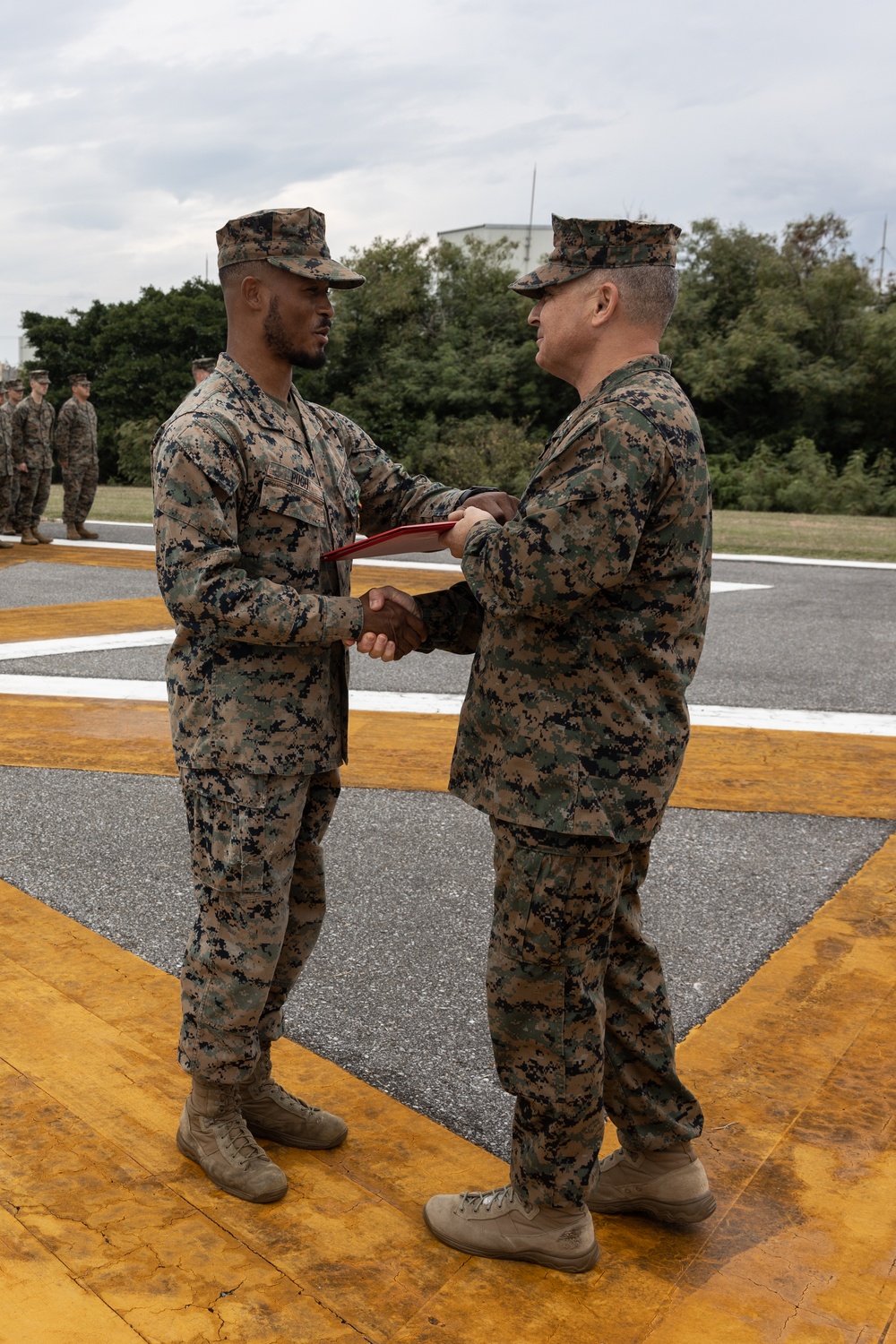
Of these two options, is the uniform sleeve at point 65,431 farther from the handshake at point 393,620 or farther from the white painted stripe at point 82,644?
the handshake at point 393,620

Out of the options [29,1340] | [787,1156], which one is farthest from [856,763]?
[29,1340]

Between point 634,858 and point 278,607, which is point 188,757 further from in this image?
point 634,858

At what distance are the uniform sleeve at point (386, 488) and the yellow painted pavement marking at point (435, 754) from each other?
7.49 feet

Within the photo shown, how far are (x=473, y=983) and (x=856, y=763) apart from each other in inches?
113

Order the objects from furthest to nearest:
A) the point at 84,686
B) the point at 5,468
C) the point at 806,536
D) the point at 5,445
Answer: the point at 806,536
the point at 5,468
the point at 5,445
the point at 84,686

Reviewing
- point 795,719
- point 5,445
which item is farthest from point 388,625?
point 5,445

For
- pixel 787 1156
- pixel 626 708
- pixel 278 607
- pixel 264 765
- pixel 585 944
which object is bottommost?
pixel 787 1156

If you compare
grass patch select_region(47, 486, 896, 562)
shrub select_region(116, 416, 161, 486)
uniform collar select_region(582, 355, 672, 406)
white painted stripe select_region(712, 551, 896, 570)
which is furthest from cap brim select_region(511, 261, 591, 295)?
shrub select_region(116, 416, 161, 486)

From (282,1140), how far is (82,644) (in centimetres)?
586

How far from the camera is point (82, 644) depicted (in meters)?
8.00

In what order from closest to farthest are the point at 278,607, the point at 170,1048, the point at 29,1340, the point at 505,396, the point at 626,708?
the point at 29,1340, the point at 626,708, the point at 278,607, the point at 170,1048, the point at 505,396

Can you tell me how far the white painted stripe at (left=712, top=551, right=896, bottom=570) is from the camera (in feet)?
47.2

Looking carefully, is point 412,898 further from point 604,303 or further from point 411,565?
point 411,565

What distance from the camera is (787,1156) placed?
2.60 meters
